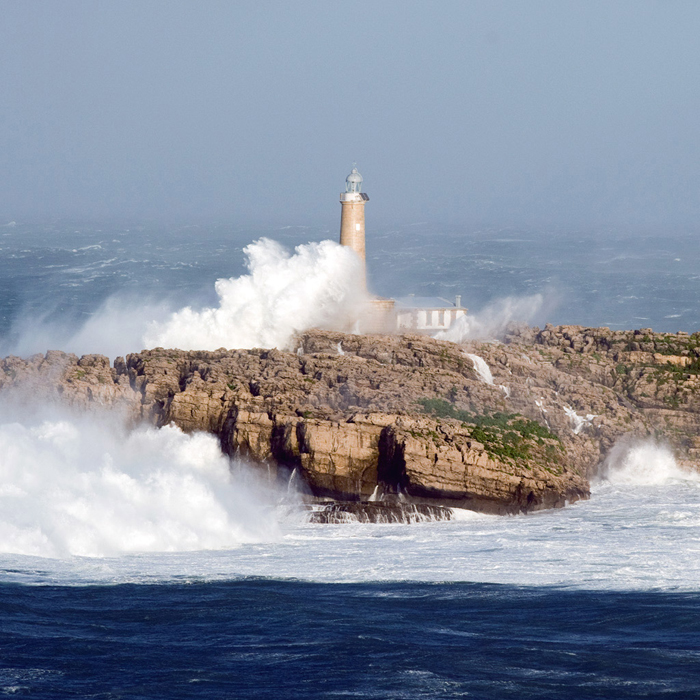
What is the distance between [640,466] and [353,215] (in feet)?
66.1

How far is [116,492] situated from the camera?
35719 millimetres

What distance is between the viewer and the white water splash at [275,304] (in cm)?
5175

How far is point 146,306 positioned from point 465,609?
3788cm

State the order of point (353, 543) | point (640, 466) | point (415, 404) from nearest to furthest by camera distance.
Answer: point (353, 543), point (415, 404), point (640, 466)

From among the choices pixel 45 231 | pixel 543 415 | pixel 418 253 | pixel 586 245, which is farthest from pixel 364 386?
pixel 45 231

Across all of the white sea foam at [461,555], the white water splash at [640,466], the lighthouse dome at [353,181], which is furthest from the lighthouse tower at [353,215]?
the white sea foam at [461,555]

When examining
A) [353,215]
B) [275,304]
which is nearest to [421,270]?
[353,215]

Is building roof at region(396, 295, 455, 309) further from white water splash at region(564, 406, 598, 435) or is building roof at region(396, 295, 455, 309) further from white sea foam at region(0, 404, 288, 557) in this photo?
white sea foam at region(0, 404, 288, 557)

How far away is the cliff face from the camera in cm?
3753

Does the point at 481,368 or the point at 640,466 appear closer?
the point at 640,466

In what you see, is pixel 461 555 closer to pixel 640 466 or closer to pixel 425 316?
pixel 640 466

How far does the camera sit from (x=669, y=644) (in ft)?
80.9

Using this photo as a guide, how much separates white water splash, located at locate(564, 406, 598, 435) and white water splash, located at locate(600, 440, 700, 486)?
136 cm

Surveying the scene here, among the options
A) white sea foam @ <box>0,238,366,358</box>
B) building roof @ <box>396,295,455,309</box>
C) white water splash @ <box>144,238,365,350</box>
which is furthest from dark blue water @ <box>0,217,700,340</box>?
white water splash @ <box>144,238,365,350</box>
